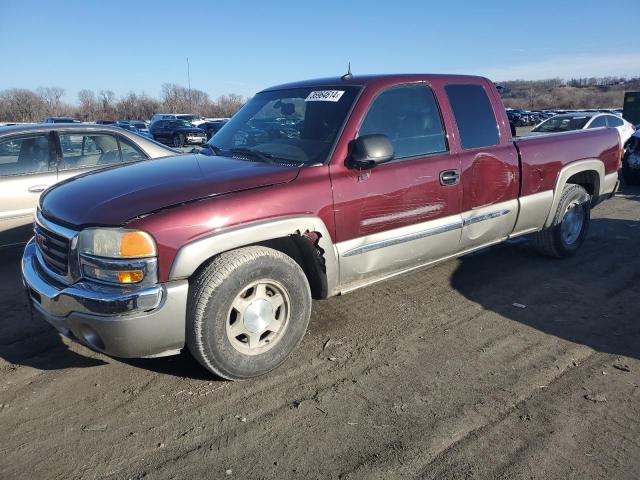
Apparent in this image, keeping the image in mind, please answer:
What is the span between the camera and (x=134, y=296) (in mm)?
2678

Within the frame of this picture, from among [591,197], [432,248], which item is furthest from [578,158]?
[432,248]

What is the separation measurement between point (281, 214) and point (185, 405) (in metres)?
1.28

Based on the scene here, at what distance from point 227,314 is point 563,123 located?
13.1 meters

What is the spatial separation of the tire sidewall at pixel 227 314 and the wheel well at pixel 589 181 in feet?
12.7

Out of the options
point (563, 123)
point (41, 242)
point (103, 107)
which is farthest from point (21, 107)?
point (41, 242)

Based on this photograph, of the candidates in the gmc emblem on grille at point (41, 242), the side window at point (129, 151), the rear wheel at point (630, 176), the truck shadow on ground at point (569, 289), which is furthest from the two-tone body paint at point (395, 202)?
the rear wheel at point (630, 176)

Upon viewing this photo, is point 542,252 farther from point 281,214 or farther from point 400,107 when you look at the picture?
point 281,214

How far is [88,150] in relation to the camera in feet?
19.7

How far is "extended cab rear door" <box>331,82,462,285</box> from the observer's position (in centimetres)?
350

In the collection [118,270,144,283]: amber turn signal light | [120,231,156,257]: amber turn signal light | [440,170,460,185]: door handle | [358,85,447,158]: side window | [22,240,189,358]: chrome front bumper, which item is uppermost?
[358,85,447,158]: side window

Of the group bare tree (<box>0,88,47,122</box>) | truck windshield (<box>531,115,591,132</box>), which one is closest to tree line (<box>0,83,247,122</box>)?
bare tree (<box>0,88,47,122</box>)

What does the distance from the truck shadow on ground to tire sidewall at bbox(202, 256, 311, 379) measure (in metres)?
1.92

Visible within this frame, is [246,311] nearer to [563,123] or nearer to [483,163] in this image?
[483,163]

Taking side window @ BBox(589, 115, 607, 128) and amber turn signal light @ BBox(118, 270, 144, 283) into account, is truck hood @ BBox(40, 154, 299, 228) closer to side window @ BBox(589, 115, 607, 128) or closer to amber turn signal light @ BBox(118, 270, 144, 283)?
amber turn signal light @ BBox(118, 270, 144, 283)
